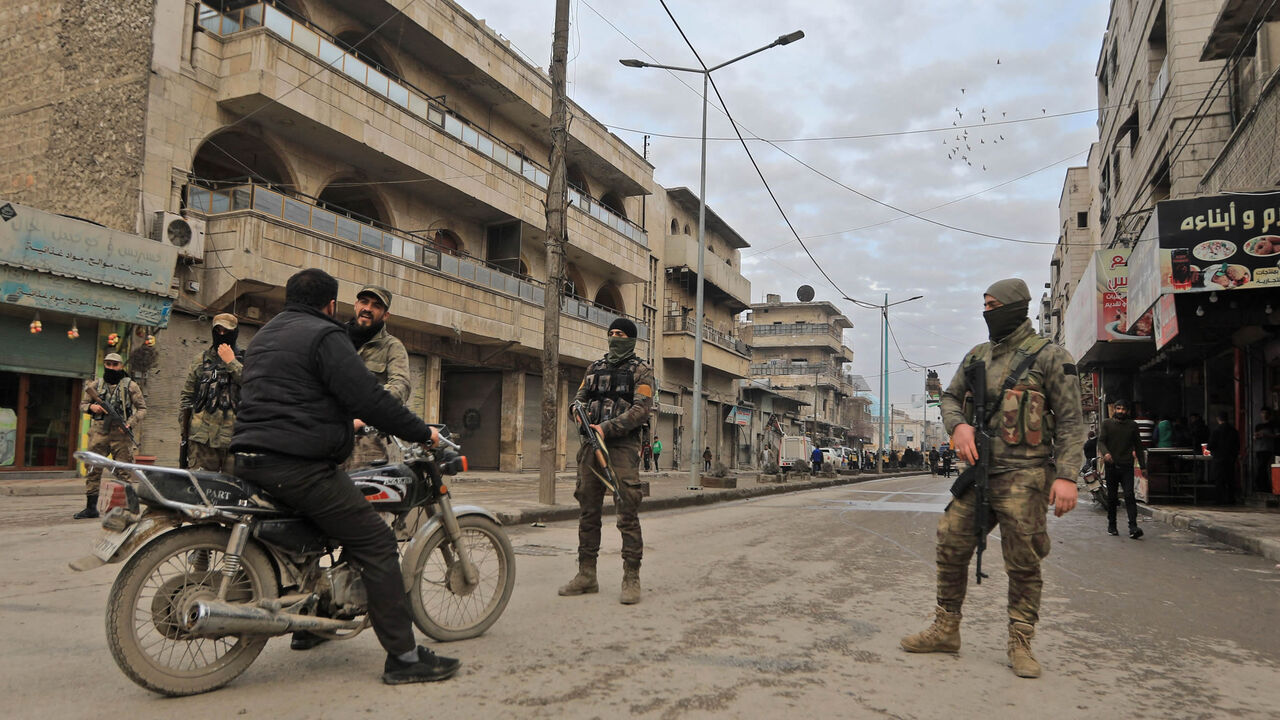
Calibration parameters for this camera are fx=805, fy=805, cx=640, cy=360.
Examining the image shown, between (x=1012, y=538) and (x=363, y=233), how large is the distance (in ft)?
55.0

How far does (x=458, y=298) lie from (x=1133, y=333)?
49.4 ft

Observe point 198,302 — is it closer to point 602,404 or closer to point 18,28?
point 18,28

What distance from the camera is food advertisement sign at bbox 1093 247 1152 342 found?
614 inches

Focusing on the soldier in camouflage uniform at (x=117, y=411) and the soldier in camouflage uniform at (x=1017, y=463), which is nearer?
the soldier in camouflage uniform at (x=1017, y=463)

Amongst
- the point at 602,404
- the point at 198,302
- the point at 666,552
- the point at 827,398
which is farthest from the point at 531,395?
the point at 827,398

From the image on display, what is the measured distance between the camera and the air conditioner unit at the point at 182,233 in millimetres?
14664

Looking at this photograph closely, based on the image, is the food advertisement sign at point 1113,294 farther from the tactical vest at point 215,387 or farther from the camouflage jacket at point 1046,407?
the tactical vest at point 215,387

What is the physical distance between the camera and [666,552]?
777 cm

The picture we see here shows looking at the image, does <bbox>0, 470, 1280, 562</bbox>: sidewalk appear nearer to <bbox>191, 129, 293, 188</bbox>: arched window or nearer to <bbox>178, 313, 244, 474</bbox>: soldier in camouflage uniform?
<bbox>178, 313, 244, 474</bbox>: soldier in camouflage uniform

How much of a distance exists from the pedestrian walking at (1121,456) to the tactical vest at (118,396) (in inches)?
441

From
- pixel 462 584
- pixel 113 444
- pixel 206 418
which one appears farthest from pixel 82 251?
pixel 462 584

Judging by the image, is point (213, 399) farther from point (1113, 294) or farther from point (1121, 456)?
point (1113, 294)

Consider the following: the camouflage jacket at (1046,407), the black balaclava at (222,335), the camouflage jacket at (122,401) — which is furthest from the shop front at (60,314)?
the camouflage jacket at (1046,407)

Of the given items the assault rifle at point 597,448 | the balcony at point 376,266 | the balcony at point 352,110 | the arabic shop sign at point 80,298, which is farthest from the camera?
the balcony at point 352,110
